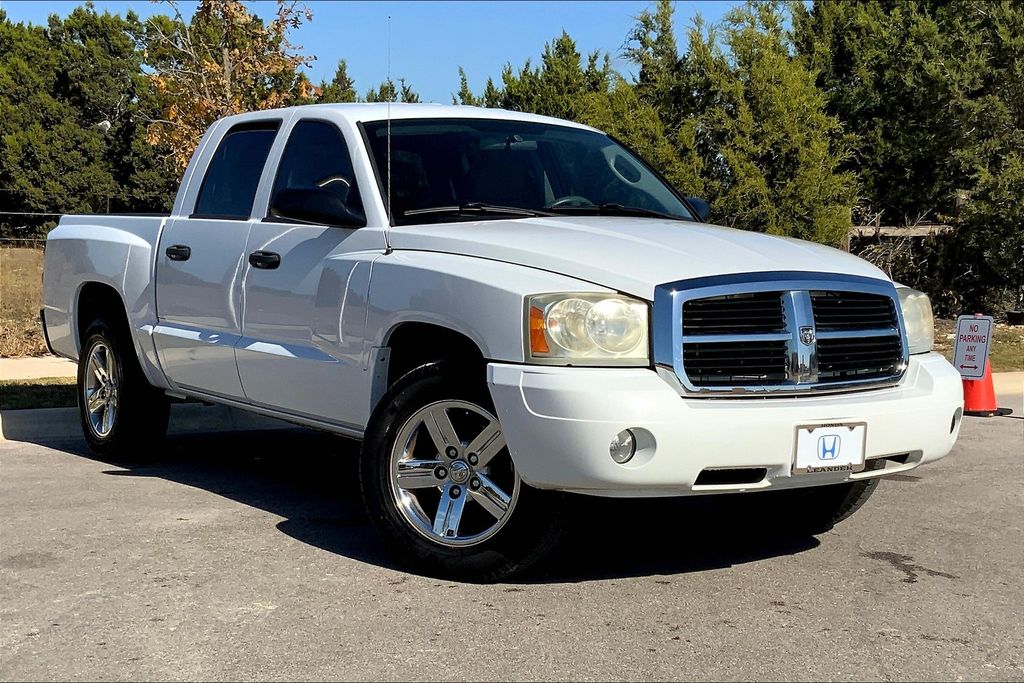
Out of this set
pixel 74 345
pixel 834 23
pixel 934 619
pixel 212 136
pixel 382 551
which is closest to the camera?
pixel 934 619

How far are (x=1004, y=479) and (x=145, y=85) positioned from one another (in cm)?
5909

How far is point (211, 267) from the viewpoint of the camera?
22.5 ft

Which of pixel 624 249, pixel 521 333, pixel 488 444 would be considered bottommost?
pixel 488 444

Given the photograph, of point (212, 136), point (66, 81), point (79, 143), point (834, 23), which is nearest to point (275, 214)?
point (212, 136)

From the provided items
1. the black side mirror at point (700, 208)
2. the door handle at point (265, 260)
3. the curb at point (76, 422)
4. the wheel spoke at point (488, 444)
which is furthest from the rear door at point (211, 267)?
the black side mirror at point (700, 208)

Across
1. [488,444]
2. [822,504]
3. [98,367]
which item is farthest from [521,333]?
[98,367]

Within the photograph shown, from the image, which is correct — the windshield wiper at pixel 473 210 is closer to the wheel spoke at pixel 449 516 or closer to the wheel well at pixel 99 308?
the wheel spoke at pixel 449 516

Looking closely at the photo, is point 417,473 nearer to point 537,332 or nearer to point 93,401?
point 537,332

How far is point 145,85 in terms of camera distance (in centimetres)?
6200

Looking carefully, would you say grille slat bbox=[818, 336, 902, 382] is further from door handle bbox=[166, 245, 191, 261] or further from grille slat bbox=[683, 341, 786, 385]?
door handle bbox=[166, 245, 191, 261]

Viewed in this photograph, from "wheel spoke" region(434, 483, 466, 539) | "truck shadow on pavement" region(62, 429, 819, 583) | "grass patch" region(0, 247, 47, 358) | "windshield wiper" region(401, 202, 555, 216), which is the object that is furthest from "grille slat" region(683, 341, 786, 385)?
"grass patch" region(0, 247, 47, 358)

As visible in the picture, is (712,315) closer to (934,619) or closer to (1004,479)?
(934,619)

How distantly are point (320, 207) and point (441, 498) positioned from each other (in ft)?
4.81

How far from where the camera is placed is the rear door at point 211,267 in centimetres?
670
